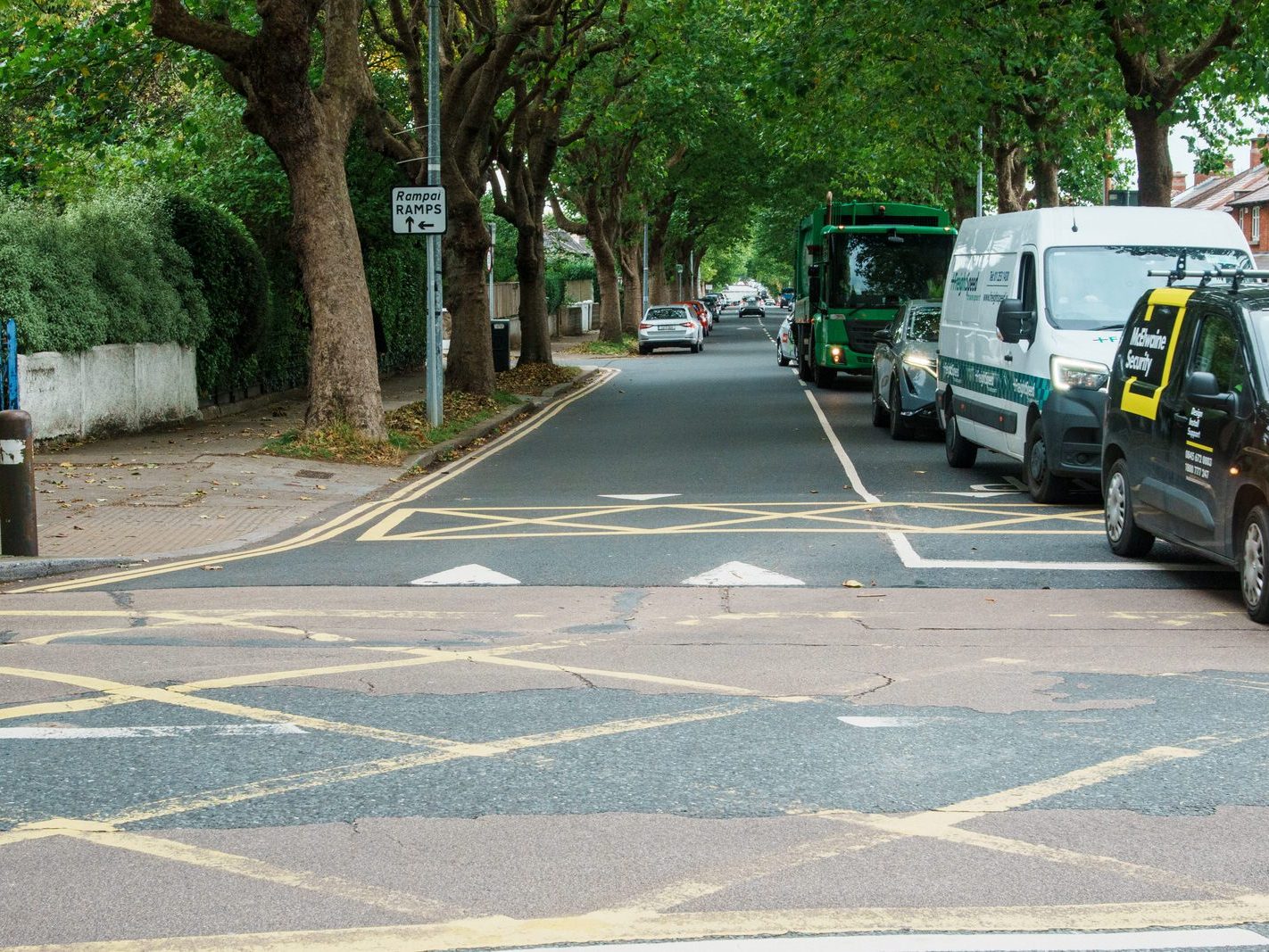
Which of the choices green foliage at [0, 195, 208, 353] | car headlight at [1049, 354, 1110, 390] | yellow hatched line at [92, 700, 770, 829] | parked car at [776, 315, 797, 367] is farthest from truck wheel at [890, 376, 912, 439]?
parked car at [776, 315, 797, 367]

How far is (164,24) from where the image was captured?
16.8 metres

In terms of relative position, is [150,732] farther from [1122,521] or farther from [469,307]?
[469,307]

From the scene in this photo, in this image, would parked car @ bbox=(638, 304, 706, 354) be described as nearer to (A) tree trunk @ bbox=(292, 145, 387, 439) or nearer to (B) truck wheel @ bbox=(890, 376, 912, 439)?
(B) truck wheel @ bbox=(890, 376, 912, 439)

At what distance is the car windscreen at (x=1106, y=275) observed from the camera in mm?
14438

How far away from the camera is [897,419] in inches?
829

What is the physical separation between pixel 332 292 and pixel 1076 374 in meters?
8.63

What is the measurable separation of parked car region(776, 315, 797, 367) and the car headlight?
26.4 m

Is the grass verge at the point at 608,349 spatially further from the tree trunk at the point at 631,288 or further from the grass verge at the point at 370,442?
the grass verge at the point at 370,442

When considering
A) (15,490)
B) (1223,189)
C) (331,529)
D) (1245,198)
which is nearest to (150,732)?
(15,490)

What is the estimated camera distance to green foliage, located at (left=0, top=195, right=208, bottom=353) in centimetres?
1814

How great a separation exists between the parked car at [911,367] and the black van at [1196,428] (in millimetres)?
8533

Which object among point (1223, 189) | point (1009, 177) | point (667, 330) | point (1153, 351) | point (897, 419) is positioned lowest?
point (897, 419)

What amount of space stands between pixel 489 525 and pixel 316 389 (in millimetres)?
5917

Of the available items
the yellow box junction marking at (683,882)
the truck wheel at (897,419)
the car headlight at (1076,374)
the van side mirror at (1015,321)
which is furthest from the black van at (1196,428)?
the truck wheel at (897,419)
